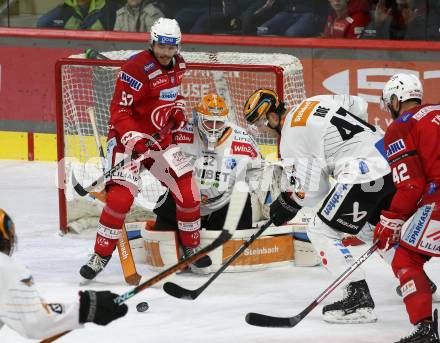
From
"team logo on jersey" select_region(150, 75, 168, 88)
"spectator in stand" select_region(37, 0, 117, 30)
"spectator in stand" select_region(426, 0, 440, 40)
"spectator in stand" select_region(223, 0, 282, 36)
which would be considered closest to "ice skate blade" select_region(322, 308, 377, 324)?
"team logo on jersey" select_region(150, 75, 168, 88)

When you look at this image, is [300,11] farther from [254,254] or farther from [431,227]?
[431,227]

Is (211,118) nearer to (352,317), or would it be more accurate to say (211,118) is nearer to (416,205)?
(352,317)

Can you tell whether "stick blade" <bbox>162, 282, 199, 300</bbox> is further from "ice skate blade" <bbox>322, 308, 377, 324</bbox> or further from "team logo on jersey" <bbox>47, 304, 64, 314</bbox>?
"team logo on jersey" <bbox>47, 304, 64, 314</bbox>

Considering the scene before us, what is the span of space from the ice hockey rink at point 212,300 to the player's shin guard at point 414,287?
1.23 ft

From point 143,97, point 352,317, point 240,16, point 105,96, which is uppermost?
point 240,16

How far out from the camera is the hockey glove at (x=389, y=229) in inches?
189

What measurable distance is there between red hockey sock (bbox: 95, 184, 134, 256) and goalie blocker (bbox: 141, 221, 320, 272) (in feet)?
0.93

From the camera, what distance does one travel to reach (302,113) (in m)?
5.38

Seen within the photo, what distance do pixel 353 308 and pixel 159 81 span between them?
5.44 ft

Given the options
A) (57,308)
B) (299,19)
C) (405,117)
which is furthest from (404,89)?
(299,19)

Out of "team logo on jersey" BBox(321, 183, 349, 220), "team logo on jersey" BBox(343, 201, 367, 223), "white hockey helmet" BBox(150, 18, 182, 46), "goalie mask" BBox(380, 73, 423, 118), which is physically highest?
"white hockey helmet" BBox(150, 18, 182, 46)

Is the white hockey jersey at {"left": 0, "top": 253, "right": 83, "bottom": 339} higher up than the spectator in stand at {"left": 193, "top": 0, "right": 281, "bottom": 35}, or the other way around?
the spectator in stand at {"left": 193, "top": 0, "right": 281, "bottom": 35}

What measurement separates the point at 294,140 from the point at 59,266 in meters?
1.74

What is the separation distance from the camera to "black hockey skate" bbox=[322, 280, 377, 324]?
208 inches
